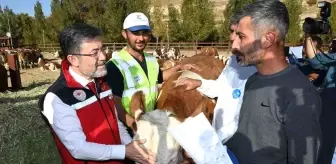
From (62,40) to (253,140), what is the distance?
1.30 metres

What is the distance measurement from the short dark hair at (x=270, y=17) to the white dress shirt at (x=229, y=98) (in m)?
0.76

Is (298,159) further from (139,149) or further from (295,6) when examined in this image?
(295,6)

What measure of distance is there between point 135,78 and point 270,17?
162 centimetres

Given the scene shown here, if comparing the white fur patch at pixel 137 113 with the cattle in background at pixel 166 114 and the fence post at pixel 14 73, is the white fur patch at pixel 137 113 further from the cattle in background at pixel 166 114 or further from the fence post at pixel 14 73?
the fence post at pixel 14 73

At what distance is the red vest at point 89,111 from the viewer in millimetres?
1944

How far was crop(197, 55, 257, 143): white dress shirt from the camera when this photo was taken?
7.27ft

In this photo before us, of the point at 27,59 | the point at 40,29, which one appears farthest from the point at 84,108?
the point at 40,29

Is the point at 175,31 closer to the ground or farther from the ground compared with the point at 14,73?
farther from the ground

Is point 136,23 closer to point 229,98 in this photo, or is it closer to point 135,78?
point 135,78

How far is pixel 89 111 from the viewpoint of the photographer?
198 centimetres

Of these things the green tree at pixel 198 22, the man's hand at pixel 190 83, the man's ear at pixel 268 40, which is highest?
the green tree at pixel 198 22

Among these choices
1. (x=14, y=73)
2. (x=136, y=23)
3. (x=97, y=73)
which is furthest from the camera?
(x=14, y=73)

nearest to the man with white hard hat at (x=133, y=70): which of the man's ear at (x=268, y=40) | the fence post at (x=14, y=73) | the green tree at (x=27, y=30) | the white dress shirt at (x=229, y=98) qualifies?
the white dress shirt at (x=229, y=98)

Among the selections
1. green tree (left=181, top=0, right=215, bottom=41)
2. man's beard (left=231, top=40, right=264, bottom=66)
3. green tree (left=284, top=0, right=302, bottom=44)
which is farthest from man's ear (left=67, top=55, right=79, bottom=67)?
green tree (left=181, top=0, right=215, bottom=41)
